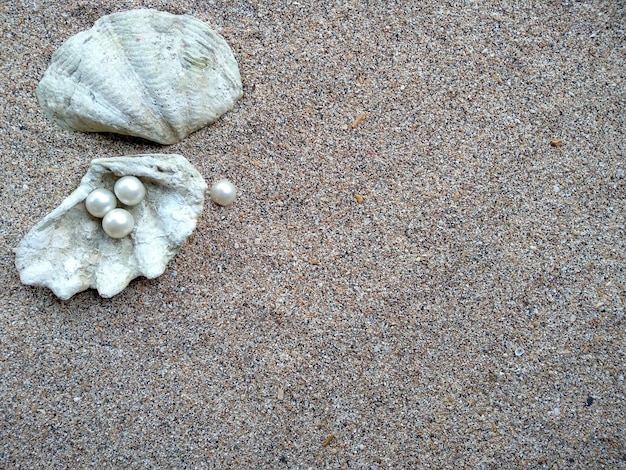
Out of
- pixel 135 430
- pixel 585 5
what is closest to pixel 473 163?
pixel 585 5

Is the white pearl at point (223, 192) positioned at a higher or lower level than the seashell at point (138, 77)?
lower

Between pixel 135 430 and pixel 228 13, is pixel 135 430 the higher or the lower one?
the lower one

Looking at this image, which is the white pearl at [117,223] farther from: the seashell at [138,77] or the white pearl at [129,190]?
the seashell at [138,77]

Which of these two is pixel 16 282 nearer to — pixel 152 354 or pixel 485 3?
pixel 152 354

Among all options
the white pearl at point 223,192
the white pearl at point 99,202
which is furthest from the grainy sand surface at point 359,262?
the white pearl at point 99,202

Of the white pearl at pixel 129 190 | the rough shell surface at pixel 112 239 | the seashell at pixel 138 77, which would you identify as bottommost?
the rough shell surface at pixel 112 239

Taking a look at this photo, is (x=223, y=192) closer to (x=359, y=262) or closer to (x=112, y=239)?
(x=112, y=239)

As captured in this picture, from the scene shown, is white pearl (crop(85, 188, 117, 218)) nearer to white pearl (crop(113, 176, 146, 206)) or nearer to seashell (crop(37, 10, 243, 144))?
white pearl (crop(113, 176, 146, 206))
